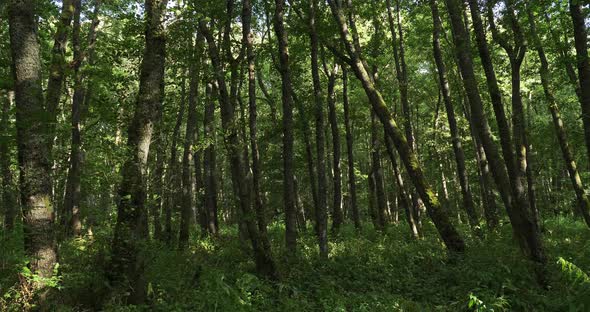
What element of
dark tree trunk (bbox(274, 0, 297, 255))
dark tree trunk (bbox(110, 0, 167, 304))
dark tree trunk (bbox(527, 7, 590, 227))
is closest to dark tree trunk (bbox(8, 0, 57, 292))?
dark tree trunk (bbox(110, 0, 167, 304))

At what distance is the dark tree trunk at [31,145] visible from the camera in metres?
6.44

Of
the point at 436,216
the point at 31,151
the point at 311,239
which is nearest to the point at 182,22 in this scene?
the point at 31,151

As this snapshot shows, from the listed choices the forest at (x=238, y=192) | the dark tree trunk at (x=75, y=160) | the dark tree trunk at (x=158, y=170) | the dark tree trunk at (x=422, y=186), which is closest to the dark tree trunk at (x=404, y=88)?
the forest at (x=238, y=192)

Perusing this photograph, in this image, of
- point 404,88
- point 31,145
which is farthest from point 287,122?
point 31,145

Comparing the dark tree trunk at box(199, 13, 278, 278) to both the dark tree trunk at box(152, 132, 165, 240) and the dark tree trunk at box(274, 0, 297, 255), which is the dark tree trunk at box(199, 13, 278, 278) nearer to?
the dark tree trunk at box(152, 132, 165, 240)

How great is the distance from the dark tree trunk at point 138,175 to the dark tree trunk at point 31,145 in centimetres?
104

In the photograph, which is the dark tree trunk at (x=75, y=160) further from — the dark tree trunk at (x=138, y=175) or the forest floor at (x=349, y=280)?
the dark tree trunk at (x=138, y=175)

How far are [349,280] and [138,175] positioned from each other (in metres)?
5.90

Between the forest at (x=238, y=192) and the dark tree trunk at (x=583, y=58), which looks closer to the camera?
the forest at (x=238, y=192)

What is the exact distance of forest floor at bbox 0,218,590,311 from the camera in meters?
6.83

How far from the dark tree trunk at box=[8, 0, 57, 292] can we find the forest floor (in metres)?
0.40

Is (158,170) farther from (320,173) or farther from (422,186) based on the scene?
(422,186)

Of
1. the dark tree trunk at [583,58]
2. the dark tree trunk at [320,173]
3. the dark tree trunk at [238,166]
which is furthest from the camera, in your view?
the dark tree trunk at [320,173]

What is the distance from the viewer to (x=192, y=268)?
10219mm
